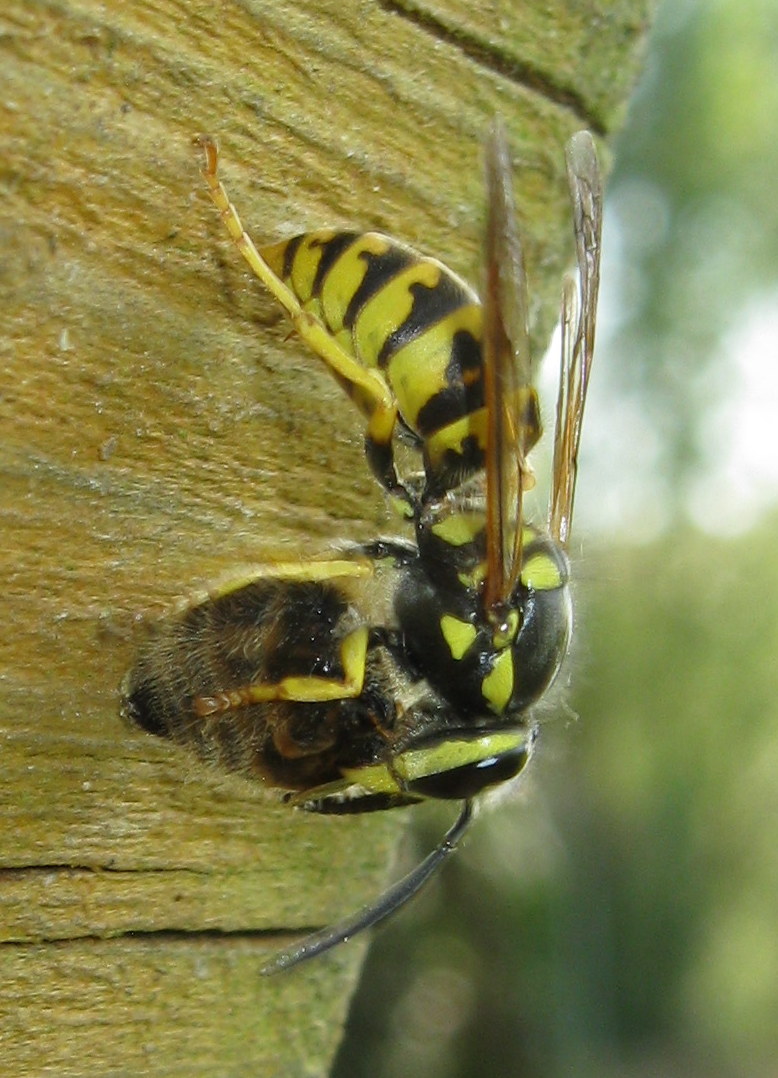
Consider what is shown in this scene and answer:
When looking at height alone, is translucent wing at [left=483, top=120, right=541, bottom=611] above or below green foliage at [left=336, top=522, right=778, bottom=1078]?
above

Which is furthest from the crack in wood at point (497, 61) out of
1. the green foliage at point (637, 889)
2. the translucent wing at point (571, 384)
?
the green foliage at point (637, 889)

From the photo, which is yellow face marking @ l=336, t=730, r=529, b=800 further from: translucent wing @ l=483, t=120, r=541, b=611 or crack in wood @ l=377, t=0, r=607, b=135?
crack in wood @ l=377, t=0, r=607, b=135

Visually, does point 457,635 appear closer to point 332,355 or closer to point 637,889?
point 332,355

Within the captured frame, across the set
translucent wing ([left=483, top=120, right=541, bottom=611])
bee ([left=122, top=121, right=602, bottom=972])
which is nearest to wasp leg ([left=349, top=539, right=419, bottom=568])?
bee ([left=122, top=121, right=602, bottom=972])

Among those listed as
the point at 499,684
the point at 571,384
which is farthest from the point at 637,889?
the point at 499,684

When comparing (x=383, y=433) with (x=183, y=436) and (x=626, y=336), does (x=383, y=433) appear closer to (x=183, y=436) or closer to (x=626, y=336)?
(x=183, y=436)
